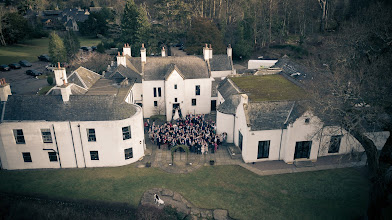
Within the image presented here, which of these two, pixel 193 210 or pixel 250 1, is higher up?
pixel 250 1

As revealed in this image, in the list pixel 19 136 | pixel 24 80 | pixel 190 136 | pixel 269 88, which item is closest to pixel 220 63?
pixel 269 88

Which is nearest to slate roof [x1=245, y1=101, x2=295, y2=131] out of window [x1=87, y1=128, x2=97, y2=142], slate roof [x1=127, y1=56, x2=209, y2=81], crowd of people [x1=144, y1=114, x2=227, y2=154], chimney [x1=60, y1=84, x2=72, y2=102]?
crowd of people [x1=144, y1=114, x2=227, y2=154]

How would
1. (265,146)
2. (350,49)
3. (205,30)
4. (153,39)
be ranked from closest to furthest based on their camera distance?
(265,146), (350,49), (205,30), (153,39)

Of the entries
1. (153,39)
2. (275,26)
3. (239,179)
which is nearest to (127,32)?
(153,39)

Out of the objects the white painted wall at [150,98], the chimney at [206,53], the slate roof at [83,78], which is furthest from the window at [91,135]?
the chimney at [206,53]

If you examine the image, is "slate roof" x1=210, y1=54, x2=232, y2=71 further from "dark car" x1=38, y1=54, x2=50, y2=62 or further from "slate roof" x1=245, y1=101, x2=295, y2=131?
"dark car" x1=38, y1=54, x2=50, y2=62

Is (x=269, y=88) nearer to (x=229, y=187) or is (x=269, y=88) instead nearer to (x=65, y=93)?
(x=229, y=187)

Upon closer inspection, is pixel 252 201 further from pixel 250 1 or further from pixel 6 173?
pixel 250 1
